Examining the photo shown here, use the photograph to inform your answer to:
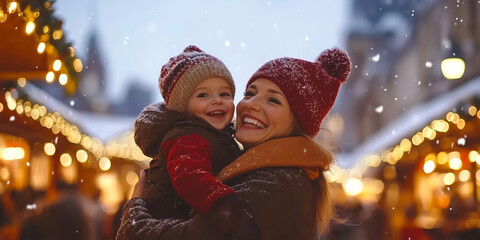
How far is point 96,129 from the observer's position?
26.4 m

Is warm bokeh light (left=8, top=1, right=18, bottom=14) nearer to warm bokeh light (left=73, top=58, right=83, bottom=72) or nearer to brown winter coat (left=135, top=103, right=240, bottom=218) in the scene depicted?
warm bokeh light (left=73, top=58, right=83, bottom=72)

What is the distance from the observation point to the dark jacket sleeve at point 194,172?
8.13 feet

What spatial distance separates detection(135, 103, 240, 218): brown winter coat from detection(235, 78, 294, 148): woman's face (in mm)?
105

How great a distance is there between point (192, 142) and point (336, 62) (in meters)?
0.98

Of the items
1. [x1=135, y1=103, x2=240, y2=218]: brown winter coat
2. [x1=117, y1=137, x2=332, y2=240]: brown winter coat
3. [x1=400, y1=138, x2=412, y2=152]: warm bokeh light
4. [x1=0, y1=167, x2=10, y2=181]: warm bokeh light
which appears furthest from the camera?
[x1=400, y1=138, x2=412, y2=152]: warm bokeh light

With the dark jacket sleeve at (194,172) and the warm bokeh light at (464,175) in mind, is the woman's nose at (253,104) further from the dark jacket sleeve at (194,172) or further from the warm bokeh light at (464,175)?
the warm bokeh light at (464,175)

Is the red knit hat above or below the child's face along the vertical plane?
above

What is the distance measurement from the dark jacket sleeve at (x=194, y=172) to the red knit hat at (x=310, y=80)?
54 centimetres

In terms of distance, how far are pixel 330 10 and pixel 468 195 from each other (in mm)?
68471

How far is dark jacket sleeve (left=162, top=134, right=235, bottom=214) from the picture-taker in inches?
97.5

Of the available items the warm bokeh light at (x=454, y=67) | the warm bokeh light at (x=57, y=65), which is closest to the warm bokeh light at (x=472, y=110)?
the warm bokeh light at (x=454, y=67)

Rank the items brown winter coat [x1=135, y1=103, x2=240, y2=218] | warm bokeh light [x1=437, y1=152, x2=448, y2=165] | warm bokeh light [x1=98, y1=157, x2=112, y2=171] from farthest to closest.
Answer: warm bokeh light [x1=98, y1=157, x2=112, y2=171] < warm bokeh light [x1=437, y1=152, x2=448, y2=165] < brown winter coat [x1=135, y1=103, x2=240, y2=218]

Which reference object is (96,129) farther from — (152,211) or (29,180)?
(152,211)

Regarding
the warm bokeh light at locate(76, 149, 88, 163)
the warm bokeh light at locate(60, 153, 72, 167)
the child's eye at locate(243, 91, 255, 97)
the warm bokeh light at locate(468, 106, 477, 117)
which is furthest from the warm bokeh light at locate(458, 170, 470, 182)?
the child's eye at locate(243, 91, 255, 97)
